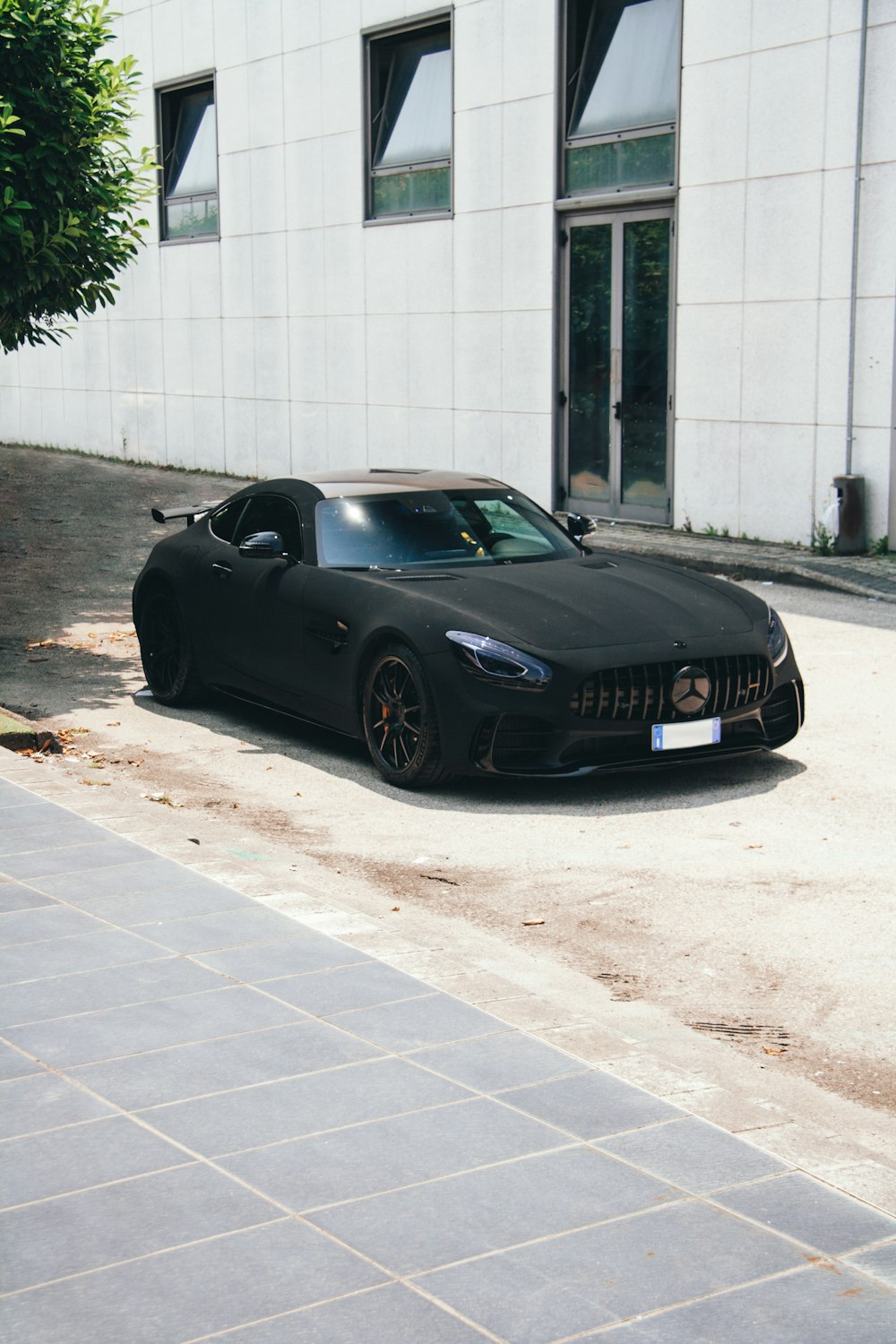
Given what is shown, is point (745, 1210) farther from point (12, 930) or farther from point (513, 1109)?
point (12, 930)

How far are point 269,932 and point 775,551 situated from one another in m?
11.0

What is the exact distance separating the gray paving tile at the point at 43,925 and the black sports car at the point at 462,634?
8.49 feet

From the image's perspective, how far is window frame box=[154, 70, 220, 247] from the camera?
77.5ft

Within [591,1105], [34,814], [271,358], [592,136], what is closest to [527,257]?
[592,136]

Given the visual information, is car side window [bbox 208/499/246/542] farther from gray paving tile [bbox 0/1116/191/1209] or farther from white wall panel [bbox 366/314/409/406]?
white wall panel [bbox 366/314/409/406]

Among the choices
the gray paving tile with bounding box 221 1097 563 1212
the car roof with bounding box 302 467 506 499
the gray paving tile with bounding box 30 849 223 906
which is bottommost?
the gray paving tile with bounding box 221 1097 563 1212

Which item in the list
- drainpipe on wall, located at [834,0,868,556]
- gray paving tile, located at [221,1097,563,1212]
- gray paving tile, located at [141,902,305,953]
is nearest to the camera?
gray paving tile, located at [221,1097,563,1212]

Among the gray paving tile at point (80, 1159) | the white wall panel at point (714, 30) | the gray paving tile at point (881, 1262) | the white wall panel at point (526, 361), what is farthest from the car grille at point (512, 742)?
the white wall panel at point (526, 361)

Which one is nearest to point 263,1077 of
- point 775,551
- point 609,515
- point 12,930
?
point 12,930

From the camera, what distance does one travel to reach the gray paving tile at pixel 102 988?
4617mm

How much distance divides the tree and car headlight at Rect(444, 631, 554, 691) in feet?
13.1

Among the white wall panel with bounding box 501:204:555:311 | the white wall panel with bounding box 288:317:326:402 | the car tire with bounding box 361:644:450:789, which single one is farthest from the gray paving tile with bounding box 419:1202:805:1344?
the white wall panel with bounding box 288:317:326:402

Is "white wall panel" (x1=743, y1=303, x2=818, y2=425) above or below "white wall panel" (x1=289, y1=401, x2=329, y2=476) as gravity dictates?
above

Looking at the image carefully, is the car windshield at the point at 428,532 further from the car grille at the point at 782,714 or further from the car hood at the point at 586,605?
the car grille at the point at 782,714
